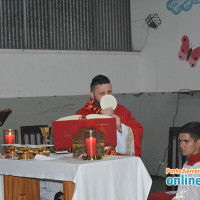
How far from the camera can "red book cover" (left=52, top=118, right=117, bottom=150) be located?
12.0 feet

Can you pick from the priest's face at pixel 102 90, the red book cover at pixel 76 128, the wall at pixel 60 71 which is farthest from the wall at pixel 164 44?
the red book cover at pixel 76 128

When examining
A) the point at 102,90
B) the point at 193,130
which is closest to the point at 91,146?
the point at 193,130

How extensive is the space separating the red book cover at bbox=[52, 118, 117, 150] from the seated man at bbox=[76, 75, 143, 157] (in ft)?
1.01

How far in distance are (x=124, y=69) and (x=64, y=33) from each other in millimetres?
1174

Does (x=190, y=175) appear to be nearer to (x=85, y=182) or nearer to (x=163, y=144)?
(x=85, y=182)

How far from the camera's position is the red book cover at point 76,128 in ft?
12.0

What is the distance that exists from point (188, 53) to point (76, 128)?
11.9 feet

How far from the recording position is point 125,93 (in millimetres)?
7723

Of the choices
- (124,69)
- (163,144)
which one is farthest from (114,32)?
(163,144)

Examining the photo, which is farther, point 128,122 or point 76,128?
point 128,122

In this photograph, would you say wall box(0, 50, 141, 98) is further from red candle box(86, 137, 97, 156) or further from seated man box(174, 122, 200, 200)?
seated man box(174, 122, 200, 200)

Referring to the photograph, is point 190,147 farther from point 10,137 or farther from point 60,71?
point 60,71

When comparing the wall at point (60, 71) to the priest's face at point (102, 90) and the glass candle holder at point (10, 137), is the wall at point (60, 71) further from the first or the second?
the glass candle holder at point (10, 137)

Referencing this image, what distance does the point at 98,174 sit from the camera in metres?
3.31
